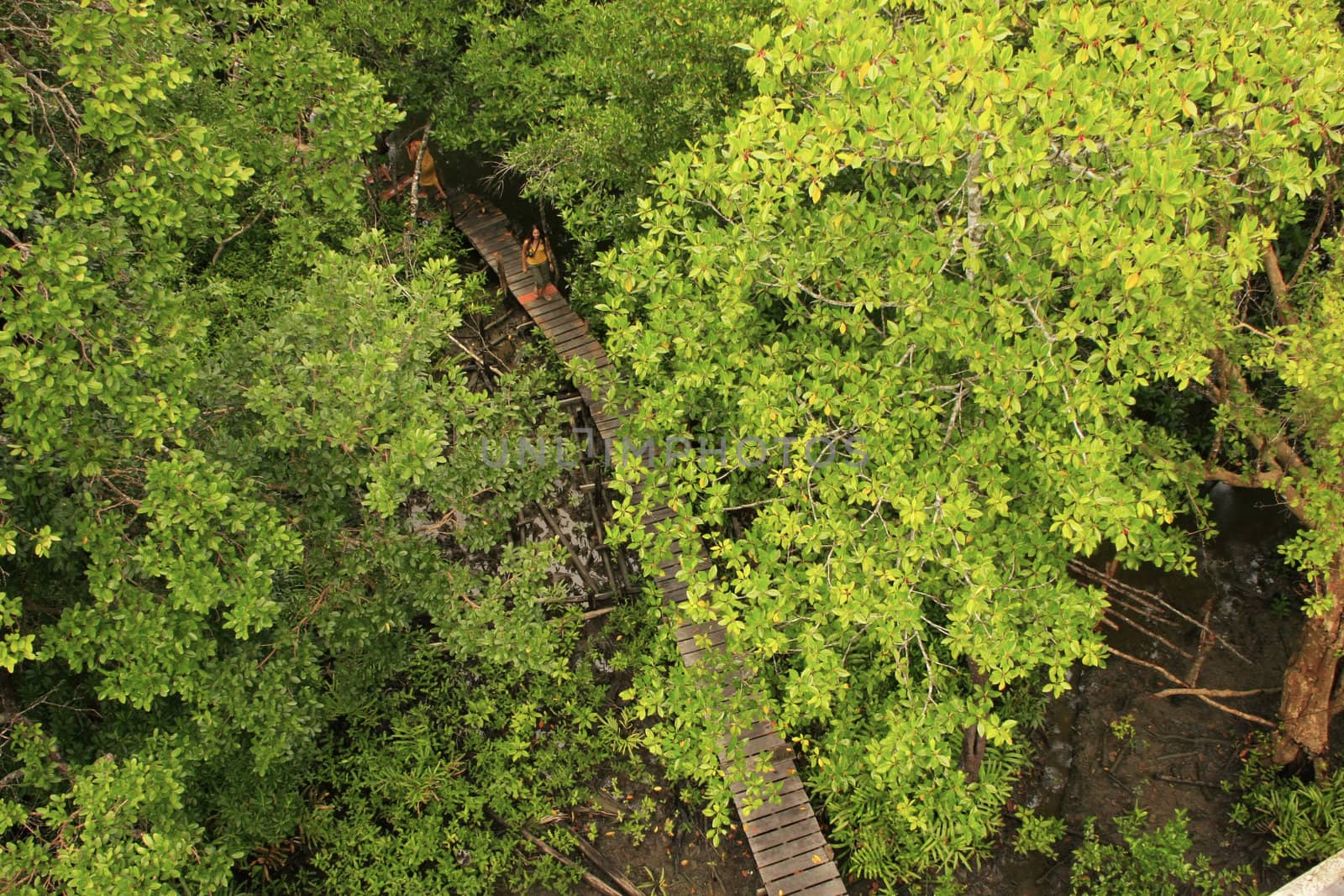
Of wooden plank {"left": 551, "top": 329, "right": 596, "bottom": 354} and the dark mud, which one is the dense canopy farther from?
wooden plank {"left": 551, "top": 329, "right": 596, "bottom": 354}

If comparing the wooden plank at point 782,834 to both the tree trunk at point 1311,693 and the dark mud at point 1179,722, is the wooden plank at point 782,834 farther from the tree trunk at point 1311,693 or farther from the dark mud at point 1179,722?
the tree trunk at point 1311,693

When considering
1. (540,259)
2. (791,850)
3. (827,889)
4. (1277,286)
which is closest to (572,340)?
(540,259)

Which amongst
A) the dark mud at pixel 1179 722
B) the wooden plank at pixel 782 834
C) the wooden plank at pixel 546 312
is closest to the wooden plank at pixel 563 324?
the wooden plank at pixel 546 312

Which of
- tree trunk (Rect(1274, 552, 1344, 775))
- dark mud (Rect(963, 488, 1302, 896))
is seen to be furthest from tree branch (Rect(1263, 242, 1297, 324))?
dark mud (Rect(963, 488, 1302, 896))

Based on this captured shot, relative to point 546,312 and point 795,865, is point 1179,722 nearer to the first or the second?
point 795,865

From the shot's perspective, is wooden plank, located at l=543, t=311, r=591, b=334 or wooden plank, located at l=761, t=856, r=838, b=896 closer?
wooden plank, located at l=761, t=856, r=838, b=896
